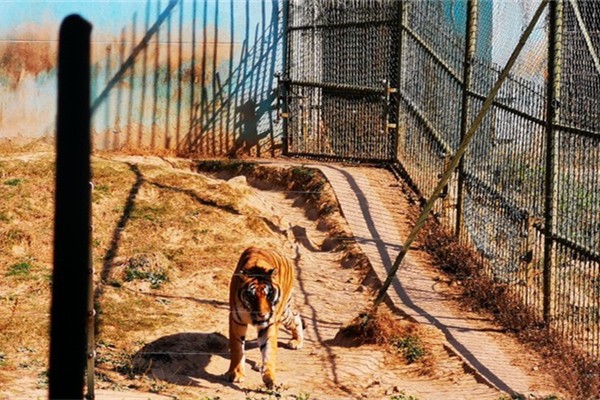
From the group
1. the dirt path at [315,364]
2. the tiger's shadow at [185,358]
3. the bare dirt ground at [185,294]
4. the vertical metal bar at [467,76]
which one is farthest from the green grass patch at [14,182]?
the vertical metal bar at [467,76]

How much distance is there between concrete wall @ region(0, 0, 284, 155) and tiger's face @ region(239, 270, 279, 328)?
22.5ft

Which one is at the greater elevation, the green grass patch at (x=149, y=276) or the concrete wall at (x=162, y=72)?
the concrete wall at (x=162, y=72)

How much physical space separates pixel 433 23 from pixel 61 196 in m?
→ 9.76

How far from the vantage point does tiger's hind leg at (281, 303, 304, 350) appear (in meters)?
8.34

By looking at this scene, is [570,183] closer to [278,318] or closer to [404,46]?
[278,318]

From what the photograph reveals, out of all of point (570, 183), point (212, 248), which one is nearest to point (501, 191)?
point (570, 183)

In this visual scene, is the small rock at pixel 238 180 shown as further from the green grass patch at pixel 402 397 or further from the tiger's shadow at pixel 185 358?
the green grass patch at pixel 402 397

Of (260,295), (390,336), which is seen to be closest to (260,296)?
(260,295)

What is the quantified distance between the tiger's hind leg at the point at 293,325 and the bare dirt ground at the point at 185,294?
0.44ft

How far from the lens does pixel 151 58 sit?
47.4 feet

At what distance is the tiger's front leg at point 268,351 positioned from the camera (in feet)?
24.6

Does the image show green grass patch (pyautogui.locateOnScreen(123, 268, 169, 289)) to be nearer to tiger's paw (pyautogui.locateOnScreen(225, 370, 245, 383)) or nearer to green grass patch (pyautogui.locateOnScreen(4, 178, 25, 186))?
tiger's paw (pyautogui.locateOnScreen(225, 370, 245, 383))

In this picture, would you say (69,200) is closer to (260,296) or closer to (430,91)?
(260,296)

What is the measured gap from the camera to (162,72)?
47.4ft
